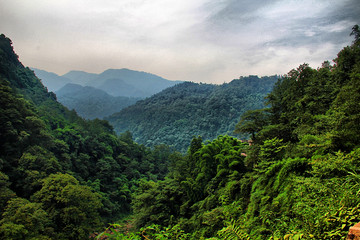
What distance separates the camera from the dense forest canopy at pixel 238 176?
3.87 m

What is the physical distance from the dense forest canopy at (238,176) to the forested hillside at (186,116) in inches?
1669

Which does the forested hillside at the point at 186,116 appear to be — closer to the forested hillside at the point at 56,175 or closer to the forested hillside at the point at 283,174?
the forested hillside at the point at 56,175

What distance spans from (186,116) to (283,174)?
68.8 metres

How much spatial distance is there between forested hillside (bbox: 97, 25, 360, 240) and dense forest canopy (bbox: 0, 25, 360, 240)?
0.03 m

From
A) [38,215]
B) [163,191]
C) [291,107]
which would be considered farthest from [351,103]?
[38,215]

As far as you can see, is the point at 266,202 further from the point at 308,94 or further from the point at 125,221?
the point at 125,221

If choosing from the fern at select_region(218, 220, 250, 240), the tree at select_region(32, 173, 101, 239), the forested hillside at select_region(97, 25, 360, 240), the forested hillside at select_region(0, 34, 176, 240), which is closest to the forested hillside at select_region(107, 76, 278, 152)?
the forested hillside at select_region(0, 34, 176, 240)

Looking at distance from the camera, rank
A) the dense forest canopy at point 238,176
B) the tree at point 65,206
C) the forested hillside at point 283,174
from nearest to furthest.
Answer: the forested hillside at point 283,174 < the dense forest canopy at point 238,176 < the tree at point 65,206

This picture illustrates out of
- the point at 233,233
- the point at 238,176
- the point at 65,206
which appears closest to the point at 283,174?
the point at 238,176

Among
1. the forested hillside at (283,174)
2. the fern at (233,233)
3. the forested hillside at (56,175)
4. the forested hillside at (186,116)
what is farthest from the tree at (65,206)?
the forested hillside at (186,116)

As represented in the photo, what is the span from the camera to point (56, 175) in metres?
13.8

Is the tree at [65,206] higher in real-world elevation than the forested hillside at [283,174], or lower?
lower

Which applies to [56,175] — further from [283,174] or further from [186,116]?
[186,116]

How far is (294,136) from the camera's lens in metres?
9.21
